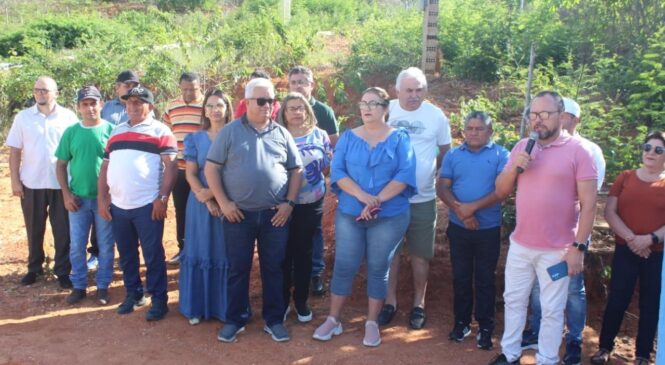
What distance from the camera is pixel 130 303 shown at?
5.28m

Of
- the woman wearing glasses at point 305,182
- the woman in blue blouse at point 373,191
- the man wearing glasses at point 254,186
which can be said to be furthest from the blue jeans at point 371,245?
the man wearing glasses at point 254,186

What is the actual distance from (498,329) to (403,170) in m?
1.67

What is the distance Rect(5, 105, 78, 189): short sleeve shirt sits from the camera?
5746 millimetres

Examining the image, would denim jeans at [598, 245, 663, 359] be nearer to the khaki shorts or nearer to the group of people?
the group of people

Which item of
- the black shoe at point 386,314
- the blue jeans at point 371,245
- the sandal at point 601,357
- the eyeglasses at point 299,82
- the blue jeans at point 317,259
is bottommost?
the sandal at point 601,357

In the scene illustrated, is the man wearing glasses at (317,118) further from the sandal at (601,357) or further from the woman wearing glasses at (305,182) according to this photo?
the sandal at (601,357)

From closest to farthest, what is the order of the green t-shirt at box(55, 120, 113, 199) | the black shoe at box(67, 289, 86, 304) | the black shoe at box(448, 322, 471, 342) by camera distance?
the black shoe at box(448, 322, 471, 342) → the green t-shirt at box(55, 120, 113, 199) → the black shoe at box(67, 289, 86, 304)

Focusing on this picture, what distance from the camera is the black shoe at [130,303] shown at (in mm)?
5238


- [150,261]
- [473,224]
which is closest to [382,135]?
[473,224]

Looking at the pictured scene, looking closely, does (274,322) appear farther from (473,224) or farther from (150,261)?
(473,224)

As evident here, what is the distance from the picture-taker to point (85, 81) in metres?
Answer: 12.0

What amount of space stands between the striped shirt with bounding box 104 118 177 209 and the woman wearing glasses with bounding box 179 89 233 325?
28 cm

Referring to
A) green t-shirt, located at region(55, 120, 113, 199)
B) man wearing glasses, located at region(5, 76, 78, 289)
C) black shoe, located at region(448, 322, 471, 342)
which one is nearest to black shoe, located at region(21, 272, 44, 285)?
man wearing glasses, located at region(5, 76, 78, 289)

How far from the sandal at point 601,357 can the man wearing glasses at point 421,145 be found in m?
1.27
